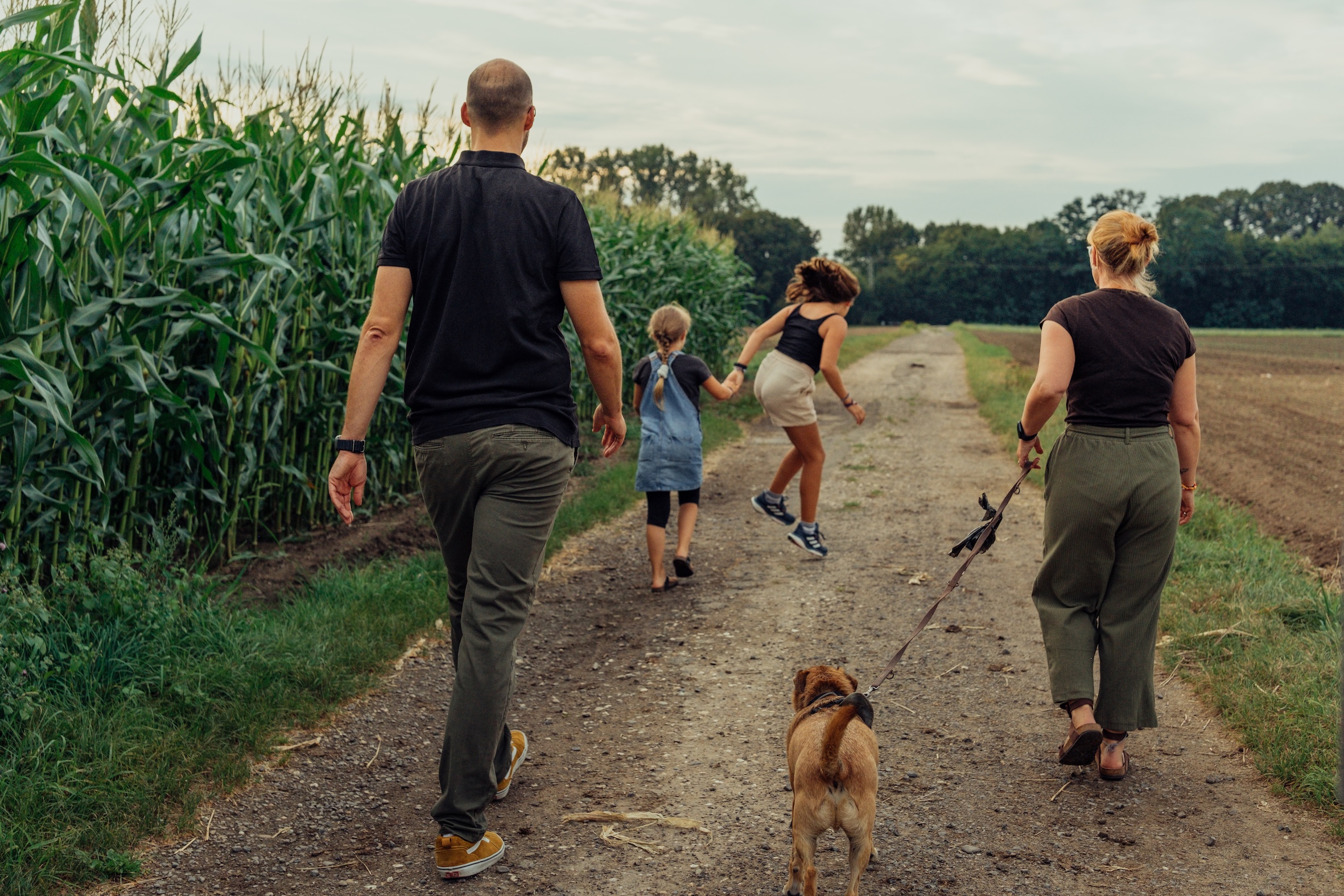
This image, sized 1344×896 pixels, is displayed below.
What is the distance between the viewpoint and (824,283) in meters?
6.88

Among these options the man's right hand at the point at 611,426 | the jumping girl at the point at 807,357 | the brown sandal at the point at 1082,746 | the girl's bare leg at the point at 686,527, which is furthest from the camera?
the jumping girl at the point at 807,357

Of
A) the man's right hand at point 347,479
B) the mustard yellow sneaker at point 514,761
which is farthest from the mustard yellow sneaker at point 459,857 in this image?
the man's right hand at point 347,479

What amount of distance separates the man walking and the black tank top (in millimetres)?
3984

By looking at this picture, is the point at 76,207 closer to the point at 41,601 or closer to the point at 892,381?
the point at 41,601

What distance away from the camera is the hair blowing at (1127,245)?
144 inches

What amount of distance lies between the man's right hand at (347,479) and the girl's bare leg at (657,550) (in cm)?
331

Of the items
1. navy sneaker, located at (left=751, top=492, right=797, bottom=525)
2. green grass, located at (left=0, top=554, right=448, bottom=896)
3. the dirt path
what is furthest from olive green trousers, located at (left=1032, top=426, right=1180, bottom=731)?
navy sneaker, located at (left=751, top=492, right=797, bottom=525)

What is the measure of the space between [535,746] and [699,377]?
114 inches

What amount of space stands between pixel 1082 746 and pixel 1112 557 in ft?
2.28

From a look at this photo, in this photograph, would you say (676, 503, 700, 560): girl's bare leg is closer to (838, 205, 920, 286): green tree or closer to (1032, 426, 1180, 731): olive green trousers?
(1032, 426, 1180, 731): olive green trousers

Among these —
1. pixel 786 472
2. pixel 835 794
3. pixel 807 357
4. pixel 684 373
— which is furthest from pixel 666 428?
pixel 835 794

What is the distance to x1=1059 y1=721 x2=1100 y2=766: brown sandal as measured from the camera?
3527 mm

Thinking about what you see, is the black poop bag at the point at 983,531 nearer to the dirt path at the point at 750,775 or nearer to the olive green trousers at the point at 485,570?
the dirt path at the point at 750,775

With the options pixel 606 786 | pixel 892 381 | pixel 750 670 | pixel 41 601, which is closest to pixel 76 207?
pixel 41 601
